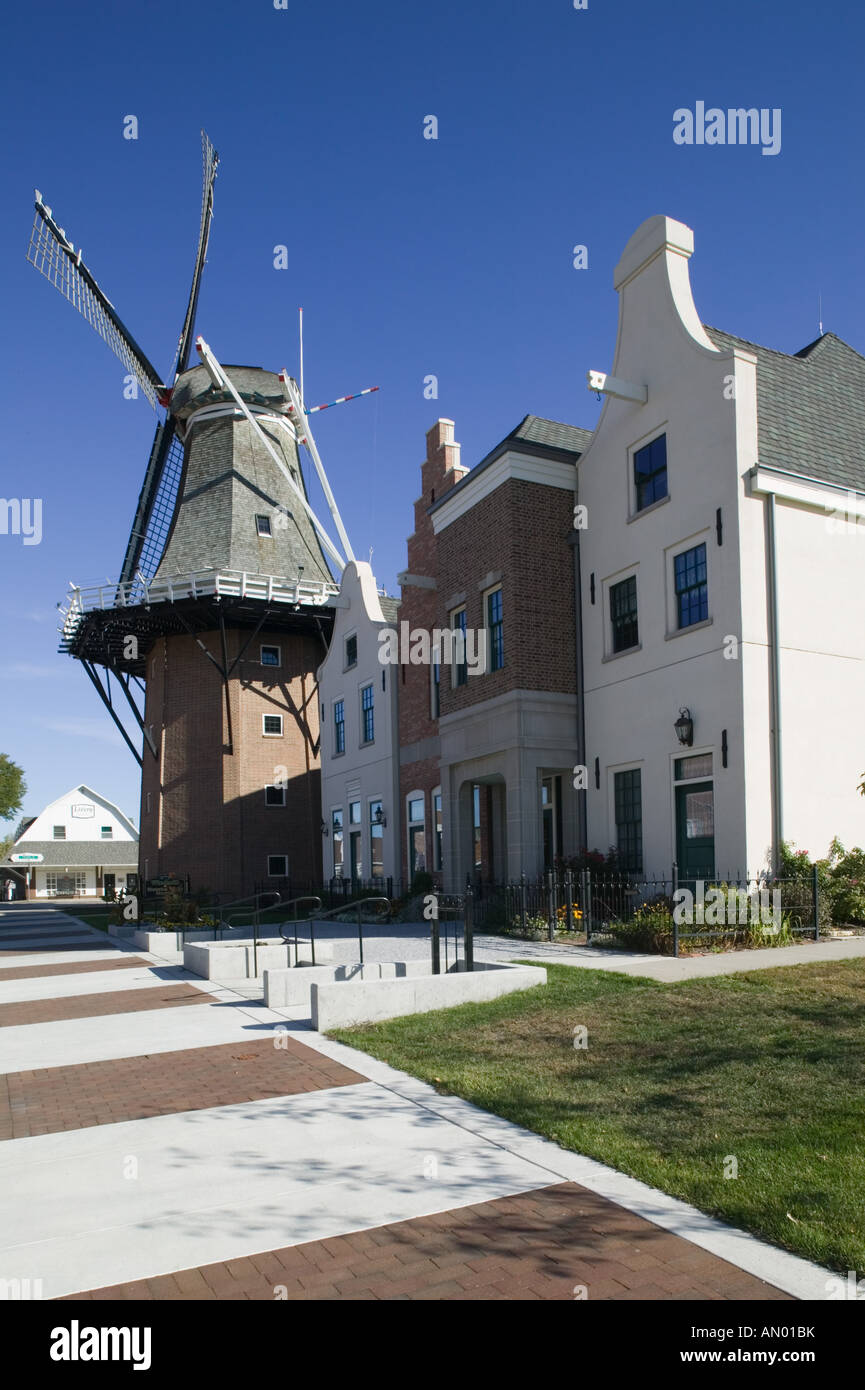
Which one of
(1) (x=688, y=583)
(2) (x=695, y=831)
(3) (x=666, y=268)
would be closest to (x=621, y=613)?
(1) (x=688, y=583)

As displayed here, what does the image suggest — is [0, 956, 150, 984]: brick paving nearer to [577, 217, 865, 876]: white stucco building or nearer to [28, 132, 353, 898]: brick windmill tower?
[577, 217, 865, 876]: white stucco building

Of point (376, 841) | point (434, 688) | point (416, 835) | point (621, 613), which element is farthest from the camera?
point (376, 841)

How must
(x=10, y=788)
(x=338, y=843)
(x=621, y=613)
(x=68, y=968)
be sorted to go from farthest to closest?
(x=10, y=788) → (x=338, y=843) → (x=621, y=613) → (x=68, y=968)

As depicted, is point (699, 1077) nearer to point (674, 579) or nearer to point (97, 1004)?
point (97, 1004)

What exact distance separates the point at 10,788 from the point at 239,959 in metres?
57.0

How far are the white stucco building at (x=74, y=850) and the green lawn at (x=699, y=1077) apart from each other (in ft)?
220

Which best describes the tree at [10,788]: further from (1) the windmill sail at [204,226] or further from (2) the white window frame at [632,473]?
(2) the white window frame at [632,473]

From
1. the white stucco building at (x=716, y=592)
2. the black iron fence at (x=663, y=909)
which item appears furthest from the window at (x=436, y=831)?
the black iron fence at (x=663, y=909)

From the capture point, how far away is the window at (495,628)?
834 inches

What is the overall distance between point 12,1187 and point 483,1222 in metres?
2.84

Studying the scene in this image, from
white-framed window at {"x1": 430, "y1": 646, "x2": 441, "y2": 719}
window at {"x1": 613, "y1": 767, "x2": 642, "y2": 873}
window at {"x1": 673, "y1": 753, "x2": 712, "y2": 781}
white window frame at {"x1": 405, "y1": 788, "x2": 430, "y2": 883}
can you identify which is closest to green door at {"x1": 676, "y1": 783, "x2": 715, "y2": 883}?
window at {"x1": 673, "y1": 753, "x2": 712, "y2": 781}

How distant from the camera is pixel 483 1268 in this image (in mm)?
4523

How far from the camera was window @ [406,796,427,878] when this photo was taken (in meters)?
26.2

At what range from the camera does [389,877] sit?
27578 mm
